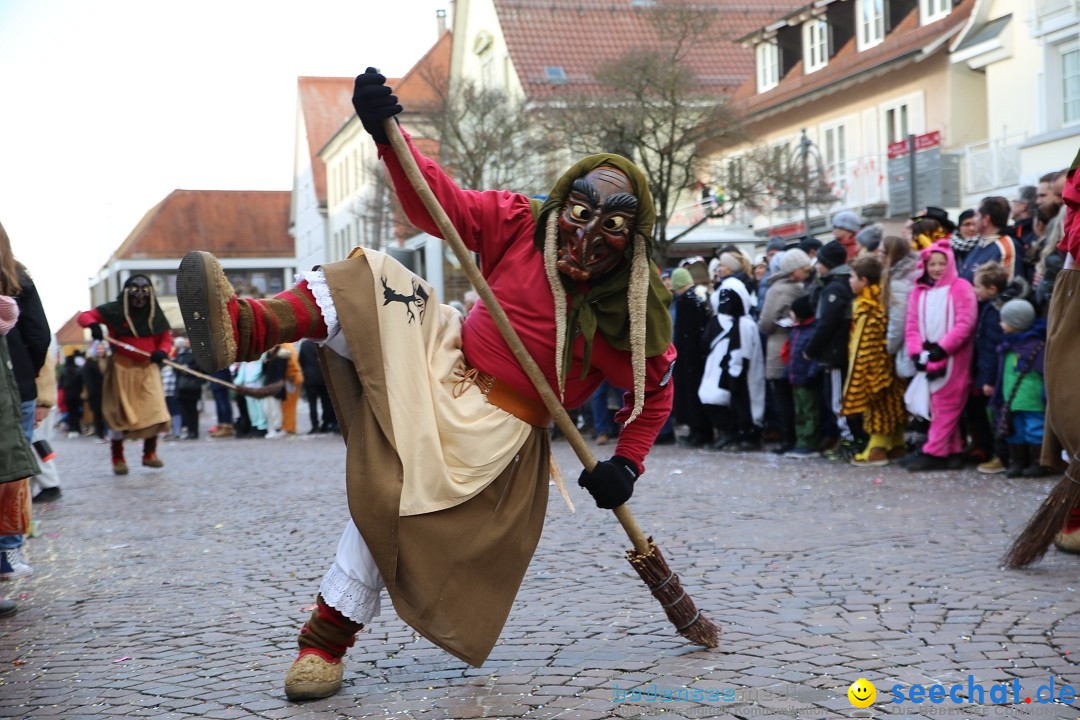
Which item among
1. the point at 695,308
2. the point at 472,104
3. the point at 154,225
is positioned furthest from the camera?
the point at 154,225

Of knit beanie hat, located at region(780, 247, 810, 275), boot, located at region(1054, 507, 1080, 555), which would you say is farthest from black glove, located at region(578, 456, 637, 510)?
knit beanie hat, located at region(780, 247, 810, 275)

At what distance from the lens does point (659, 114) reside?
79.8 feet

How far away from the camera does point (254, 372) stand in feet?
71.9

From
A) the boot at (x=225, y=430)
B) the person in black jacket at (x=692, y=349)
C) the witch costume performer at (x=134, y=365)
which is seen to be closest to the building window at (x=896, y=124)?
the boot at (x=225, y=430)

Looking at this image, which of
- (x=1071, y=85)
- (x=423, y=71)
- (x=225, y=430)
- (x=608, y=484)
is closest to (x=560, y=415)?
(x=608, y=484)

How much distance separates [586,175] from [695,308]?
31.6ft

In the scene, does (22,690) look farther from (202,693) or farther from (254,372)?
(254,372)

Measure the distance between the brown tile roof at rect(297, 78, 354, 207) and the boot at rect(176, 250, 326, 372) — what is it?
68009 millimetres

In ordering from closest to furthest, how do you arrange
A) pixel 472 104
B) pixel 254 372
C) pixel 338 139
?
pixel 254 372 → pixel 472 104 → pixel 338 139

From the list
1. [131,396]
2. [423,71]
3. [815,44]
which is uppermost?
[423,71]

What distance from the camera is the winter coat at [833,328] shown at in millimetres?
11766

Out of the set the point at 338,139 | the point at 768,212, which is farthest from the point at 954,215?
the point at 338,139

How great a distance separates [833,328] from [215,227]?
2743 inches

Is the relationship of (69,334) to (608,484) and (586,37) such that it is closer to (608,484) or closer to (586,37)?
(586,37)
